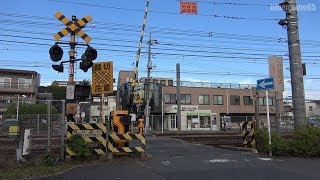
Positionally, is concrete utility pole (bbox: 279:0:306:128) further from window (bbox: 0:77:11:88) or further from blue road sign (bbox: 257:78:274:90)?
window (bbox: 0:77:11:88)

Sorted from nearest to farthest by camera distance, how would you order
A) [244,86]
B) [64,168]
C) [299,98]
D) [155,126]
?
1. [64,168]
2. [299,98]
3. [155,126]
4. [244,86]

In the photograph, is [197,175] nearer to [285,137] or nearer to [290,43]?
[285,137]

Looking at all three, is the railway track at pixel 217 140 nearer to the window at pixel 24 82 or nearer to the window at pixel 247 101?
the window at pixel 24 82

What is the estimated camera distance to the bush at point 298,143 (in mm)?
15555

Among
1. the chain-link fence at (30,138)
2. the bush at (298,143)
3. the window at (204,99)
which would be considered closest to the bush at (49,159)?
the chain-link fence at (30,138)

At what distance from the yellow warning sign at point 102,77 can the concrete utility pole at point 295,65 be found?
27.8ft

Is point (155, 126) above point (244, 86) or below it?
below

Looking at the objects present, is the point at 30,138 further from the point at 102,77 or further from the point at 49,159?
the point at 102,77

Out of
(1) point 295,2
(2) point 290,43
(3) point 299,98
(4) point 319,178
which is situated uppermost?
(1) point 295,2

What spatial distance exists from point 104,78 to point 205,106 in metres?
63.6

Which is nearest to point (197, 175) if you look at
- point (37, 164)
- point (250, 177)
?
point (250, 177)

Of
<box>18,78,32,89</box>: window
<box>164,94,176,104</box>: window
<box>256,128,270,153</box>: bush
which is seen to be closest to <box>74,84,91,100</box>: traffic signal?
<box>256,128,270,153</box>: bush

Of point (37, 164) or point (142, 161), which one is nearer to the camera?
point (37, 164)

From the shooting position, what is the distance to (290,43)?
711 inches
